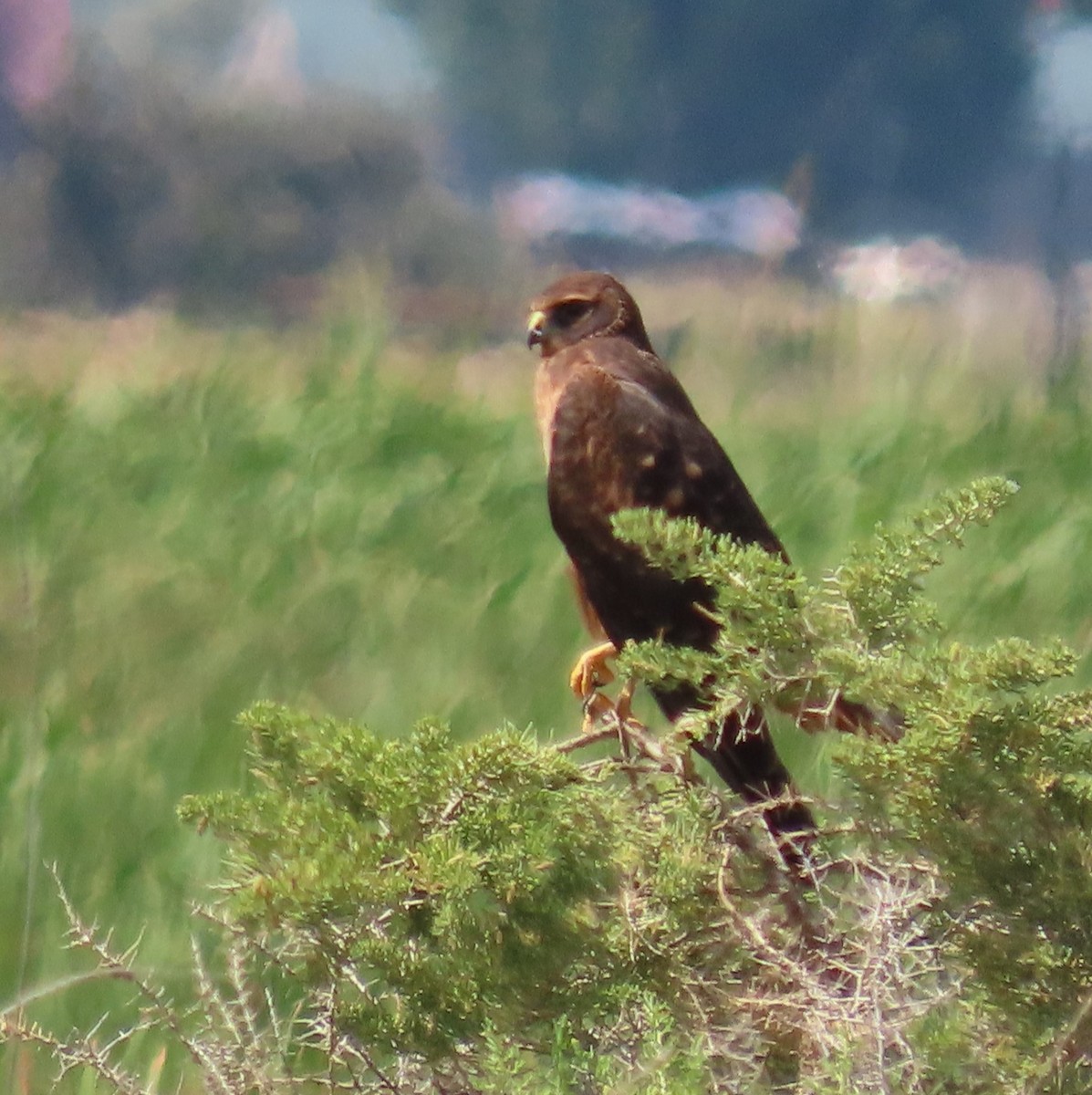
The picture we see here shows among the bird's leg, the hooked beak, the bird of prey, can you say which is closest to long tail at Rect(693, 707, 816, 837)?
the bird of prey

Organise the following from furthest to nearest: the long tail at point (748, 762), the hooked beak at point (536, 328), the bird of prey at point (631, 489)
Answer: the hooked beak at point (536, 328)
the bird of prey at point (631, 489)
the long tail at point (748, 762)

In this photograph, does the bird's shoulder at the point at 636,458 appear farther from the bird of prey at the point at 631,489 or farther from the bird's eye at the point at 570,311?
the bird's eye at the point at 570,311

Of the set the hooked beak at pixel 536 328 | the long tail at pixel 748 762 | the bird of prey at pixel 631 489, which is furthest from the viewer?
the hooked beak at pixel 536 328

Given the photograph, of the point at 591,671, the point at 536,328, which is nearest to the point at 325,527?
the point at 536,328

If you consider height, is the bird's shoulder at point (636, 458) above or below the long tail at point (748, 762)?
above

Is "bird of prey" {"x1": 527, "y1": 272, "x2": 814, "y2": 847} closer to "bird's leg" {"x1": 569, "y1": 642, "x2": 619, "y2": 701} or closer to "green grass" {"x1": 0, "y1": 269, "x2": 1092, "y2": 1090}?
"bird's leg" {"x1": 569, "y1": 642, "x2": 619, "y2": 701}

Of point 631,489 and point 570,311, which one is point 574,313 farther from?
point 631,489

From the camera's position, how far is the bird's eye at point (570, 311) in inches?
85.0

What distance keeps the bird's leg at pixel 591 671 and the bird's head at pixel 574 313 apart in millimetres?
509

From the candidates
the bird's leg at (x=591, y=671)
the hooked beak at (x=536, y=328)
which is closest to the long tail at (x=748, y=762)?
the bird's leg at (x=591, y=671)

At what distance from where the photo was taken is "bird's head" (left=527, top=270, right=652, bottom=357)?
7.07 ft

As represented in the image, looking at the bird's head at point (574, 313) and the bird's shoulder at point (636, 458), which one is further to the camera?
the bird's head at point (574, 313)

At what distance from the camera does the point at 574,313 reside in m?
2.17

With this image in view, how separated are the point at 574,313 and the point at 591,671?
22.7 inches
